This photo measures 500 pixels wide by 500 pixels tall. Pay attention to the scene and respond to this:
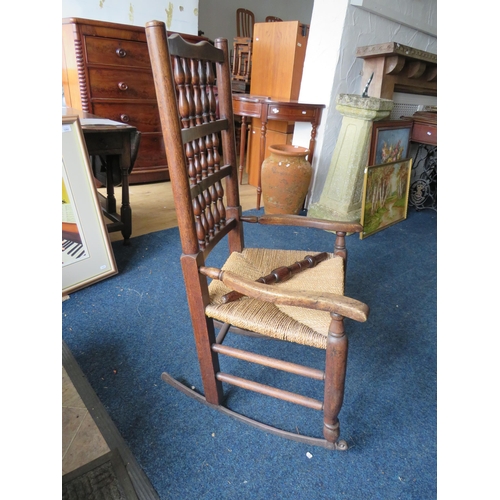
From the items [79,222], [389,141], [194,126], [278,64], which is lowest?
[79,222]

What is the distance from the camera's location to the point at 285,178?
2.56 m

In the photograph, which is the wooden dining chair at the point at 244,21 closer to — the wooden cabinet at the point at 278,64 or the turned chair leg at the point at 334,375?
the wooden cabinet at the point at 278,64

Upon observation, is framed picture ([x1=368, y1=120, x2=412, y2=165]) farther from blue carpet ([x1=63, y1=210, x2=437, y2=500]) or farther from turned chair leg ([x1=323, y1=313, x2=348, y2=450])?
turned chair leg ([x1=323, y1=313, x2=348, y2=450])

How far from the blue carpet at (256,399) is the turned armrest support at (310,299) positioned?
52cm

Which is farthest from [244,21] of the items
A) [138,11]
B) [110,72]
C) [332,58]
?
[332,58]

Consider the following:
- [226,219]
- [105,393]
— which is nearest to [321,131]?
[226,219]

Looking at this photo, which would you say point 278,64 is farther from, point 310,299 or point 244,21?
point 244,21

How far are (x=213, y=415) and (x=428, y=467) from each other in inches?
25.8

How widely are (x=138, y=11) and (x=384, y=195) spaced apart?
8.44ft

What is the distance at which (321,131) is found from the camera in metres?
2.70

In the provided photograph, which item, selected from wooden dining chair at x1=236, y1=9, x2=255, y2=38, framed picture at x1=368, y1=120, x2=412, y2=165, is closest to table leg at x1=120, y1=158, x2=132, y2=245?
framed picture at x1=368, y1=120, x2=412, y2=165

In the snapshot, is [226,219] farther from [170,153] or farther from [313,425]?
[313,425]

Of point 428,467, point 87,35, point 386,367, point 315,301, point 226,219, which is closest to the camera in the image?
point 315,301

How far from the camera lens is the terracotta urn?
255cm
